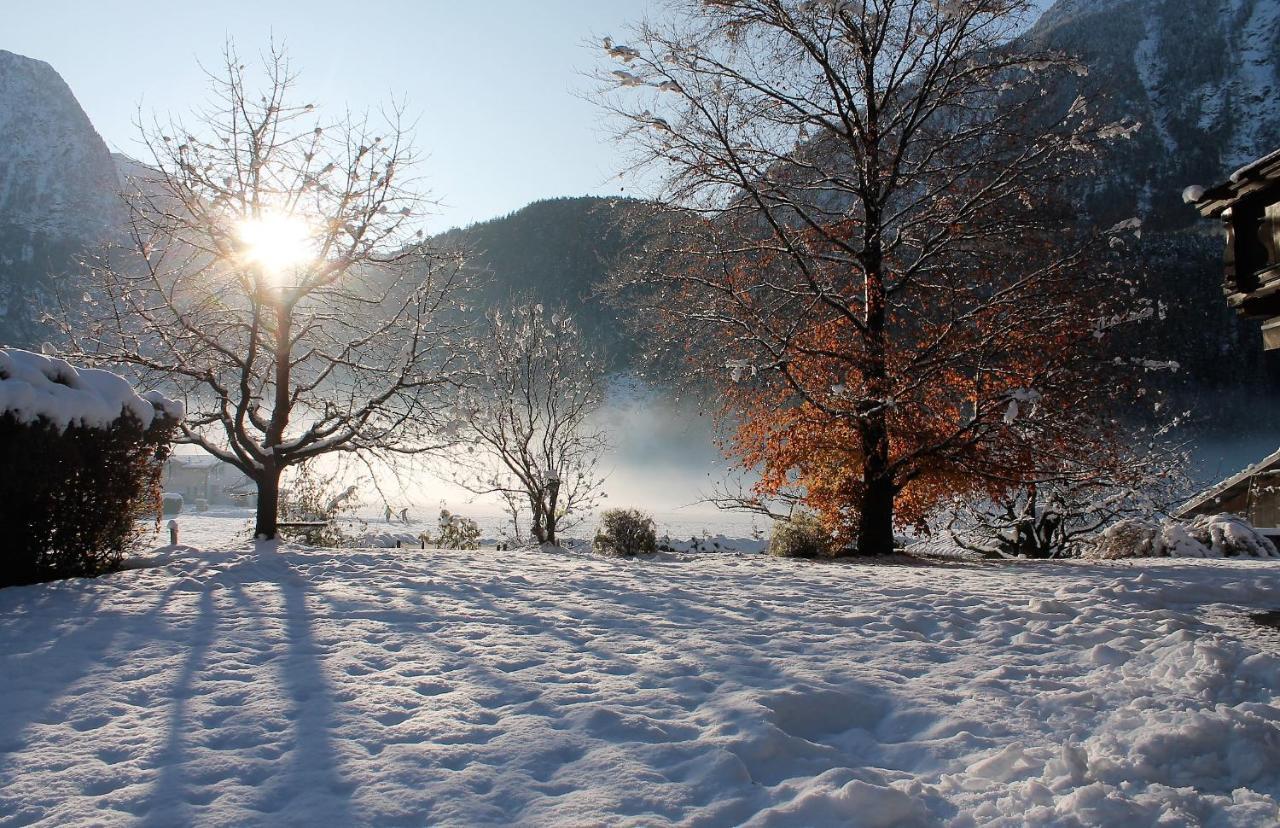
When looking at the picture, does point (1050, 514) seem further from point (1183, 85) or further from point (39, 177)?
point (39, 177)

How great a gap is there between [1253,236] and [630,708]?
17.8ft

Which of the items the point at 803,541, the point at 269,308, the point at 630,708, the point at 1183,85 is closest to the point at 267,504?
the point at 269,308

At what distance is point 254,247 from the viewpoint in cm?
992

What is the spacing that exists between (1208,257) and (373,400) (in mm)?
64117

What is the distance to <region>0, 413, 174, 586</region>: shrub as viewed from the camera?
19.7ft

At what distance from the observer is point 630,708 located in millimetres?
3625

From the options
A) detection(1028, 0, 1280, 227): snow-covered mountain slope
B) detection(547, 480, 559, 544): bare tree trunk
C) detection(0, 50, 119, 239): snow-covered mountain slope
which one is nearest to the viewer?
detection(547, 480, 559, 544): bare tree trunk

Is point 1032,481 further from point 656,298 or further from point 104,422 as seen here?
point 104,422

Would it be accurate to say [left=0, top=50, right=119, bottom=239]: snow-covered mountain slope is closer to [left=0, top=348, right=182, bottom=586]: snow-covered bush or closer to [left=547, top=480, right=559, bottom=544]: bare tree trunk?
[left=547, top=480, right=559, bottom=544]: bare tree trunk

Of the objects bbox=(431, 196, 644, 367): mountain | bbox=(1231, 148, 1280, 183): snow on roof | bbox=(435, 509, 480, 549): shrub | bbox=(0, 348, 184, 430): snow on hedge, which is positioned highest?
bbox=(431, 196, 644, 367): mountain

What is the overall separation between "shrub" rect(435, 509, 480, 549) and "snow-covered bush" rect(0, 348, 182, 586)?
279 inches

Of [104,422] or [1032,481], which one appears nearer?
[104,422]

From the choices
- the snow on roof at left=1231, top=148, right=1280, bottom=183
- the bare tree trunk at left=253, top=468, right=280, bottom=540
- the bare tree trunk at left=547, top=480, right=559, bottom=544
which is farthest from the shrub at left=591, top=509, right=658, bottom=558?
the snow on roof at left=1231, top=148, right=1280, bottom=183

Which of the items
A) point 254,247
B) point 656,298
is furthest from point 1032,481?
point 254,247
